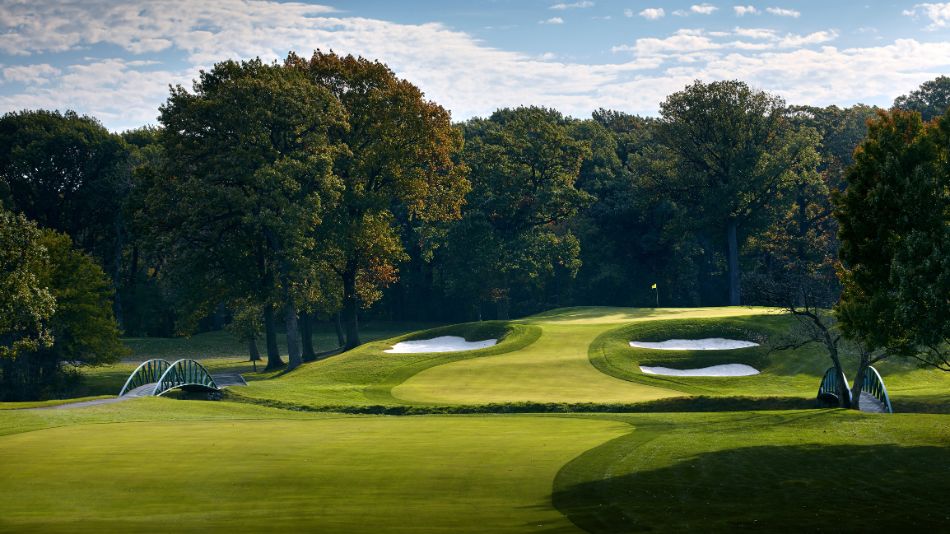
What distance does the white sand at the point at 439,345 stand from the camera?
6044cm

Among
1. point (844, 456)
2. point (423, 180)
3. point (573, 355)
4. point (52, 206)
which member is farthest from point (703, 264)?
point (844, 456)

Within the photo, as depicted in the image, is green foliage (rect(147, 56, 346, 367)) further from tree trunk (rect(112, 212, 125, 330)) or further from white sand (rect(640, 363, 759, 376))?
tree trunk (rect(112, 212, 125, 330))

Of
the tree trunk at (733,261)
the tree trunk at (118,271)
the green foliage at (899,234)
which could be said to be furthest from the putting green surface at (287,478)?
the tree trunk at (118,271)

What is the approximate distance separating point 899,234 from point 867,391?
49.8 feet

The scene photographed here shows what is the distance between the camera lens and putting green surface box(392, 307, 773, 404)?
4497cm

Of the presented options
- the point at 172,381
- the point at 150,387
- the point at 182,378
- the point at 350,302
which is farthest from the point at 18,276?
the point at 350,302

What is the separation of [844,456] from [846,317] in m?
7.16

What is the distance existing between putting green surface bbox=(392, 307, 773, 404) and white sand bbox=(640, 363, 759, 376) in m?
3.07

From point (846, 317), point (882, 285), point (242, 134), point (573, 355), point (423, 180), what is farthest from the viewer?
point (423, 180)

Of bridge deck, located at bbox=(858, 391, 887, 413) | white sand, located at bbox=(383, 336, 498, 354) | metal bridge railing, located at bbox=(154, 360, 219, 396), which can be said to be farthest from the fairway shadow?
white sand, located at bbox=(383, 336, 498, 354)

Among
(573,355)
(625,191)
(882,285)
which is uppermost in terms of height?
(625,191)

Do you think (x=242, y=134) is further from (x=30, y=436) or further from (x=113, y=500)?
(x=113, y=500)

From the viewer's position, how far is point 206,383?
46719 millimetres

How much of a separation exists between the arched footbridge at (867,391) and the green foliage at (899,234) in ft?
25.7
